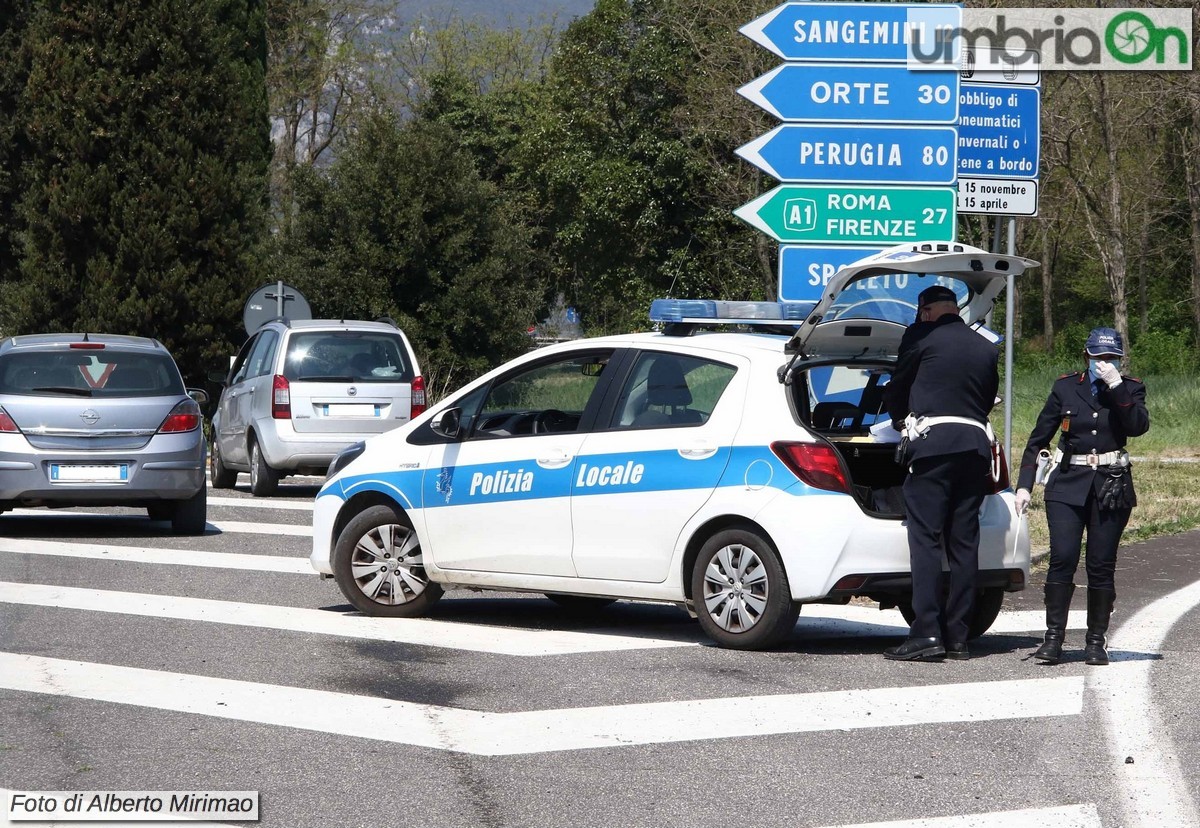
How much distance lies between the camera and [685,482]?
28.3ft

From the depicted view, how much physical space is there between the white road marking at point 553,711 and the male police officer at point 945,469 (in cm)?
64

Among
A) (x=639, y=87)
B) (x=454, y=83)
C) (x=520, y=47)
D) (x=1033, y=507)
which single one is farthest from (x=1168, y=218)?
(x=1033, y=507)

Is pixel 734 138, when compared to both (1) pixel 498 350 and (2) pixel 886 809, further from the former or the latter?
(2) pixel 886 809

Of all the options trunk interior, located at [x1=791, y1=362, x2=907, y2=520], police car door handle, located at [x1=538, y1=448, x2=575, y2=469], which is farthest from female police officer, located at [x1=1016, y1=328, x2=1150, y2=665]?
police car door handle, located at [x1=538, y1=448, x2=575, y2=469]

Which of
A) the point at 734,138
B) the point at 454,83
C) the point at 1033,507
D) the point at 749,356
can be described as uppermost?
the point at 454,83

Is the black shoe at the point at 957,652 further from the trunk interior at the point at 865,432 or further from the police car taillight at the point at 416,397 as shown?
the police car taillight at the point at 416,397

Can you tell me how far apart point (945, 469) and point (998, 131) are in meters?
6.49

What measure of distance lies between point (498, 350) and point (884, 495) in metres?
22.2

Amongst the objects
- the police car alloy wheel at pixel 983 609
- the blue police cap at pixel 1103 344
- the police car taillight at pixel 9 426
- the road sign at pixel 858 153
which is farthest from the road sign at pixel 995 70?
the police car taillight at pixel 9 426

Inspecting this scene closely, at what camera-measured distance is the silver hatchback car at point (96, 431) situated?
527 inches

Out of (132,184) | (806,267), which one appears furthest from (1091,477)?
(132,184)

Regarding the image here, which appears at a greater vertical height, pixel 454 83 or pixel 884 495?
pixel 454 83

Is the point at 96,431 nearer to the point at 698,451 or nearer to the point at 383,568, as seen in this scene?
the point at 383,568

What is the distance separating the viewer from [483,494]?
933cm
